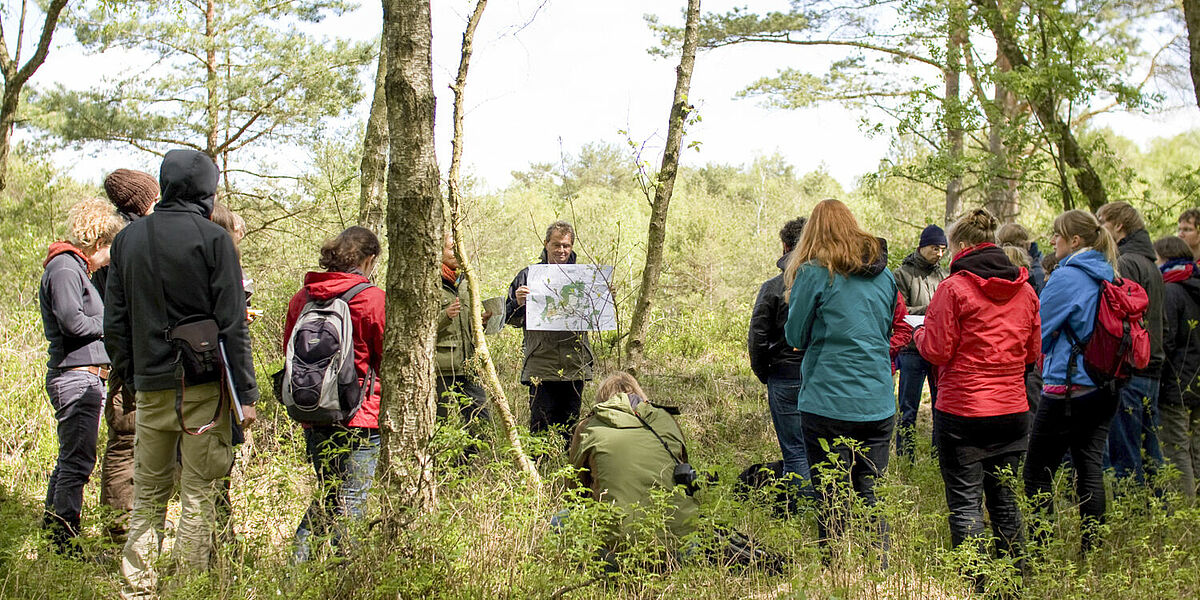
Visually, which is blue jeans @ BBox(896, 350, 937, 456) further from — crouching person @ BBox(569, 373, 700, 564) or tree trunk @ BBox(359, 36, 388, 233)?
tree trunk @ BBox(359, 36, 388, 233)

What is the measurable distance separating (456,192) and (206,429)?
1.98 m

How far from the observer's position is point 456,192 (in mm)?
4941

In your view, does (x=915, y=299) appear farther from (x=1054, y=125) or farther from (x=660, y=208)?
(x=1054, y=125)

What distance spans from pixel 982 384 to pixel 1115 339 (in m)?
1.00

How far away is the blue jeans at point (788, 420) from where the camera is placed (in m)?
4.95

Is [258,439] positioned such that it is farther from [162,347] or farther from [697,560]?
[697,560]

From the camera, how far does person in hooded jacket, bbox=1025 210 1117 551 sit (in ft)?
14.2

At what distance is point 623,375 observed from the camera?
14.3 ft

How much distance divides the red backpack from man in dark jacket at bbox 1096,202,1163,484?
11.3 inches

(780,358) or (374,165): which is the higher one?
(374,165)

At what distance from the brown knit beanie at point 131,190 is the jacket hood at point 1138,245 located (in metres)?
5.08

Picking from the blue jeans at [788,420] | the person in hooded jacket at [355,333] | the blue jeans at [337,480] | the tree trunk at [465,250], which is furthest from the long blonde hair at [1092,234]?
the blue jeans at [337,480]

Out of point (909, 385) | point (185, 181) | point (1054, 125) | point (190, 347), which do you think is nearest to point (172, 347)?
point (190, 347)

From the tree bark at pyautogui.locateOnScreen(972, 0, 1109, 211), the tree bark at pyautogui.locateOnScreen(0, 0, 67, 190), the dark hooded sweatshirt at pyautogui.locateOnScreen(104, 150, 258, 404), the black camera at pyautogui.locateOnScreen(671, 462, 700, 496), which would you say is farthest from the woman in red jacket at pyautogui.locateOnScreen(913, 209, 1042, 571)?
the tree bark at pyautogui.locateOnScreen(0, 0, 67, 190)
